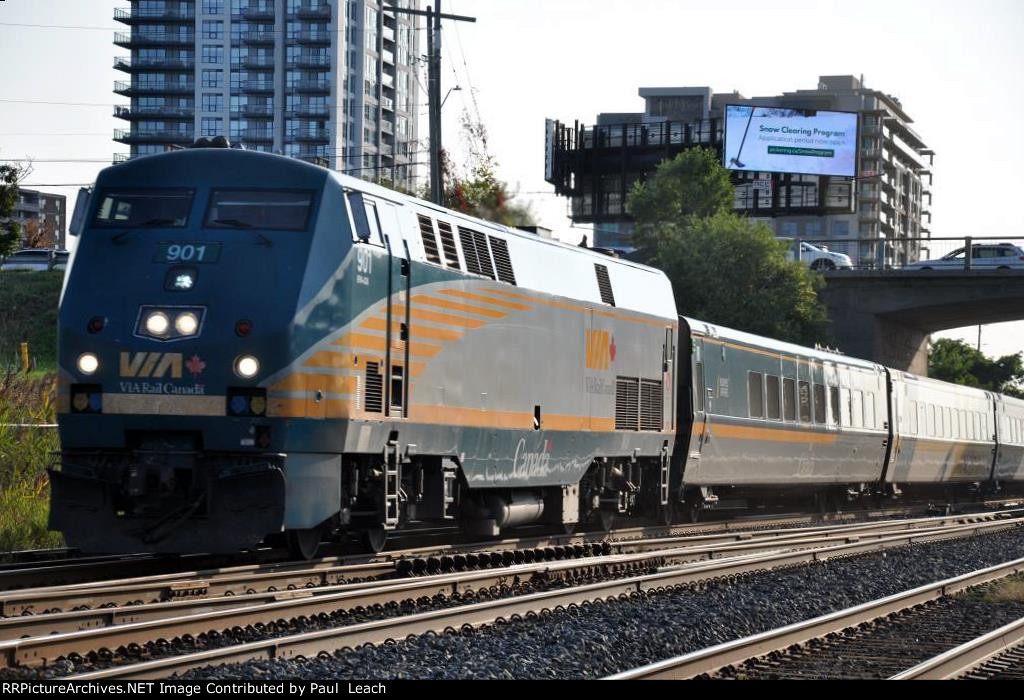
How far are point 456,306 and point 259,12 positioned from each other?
420ft

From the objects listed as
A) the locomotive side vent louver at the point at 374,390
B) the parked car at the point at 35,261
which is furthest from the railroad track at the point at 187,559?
the parked car at the point at 35,261

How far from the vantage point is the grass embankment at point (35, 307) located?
56084 mm

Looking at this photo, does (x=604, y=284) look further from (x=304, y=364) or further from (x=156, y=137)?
(x=156, y=137)

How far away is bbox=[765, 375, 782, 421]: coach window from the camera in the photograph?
2728 cm

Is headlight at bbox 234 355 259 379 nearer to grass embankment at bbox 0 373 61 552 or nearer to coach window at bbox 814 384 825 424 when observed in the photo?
grass embankment at bbox 0 373 61 552

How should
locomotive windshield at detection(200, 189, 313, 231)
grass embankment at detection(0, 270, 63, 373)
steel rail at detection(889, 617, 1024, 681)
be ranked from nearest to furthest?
steel rail at detection(889, 617, 1024, 681)
locomotive windshield at detection(200, 189, 313, 231)
grass embankment at detection(0, 270, 63, 373)

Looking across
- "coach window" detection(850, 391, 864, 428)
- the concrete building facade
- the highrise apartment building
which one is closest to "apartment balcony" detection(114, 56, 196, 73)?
the highrise apartment building

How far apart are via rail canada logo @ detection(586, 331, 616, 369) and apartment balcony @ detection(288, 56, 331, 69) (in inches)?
4790

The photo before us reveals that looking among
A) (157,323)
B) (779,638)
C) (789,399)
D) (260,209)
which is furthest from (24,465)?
(789,399)

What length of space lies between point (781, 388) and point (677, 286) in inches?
1156

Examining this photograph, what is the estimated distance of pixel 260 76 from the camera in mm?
138625

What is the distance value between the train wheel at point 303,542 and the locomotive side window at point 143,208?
3223 millimetres
